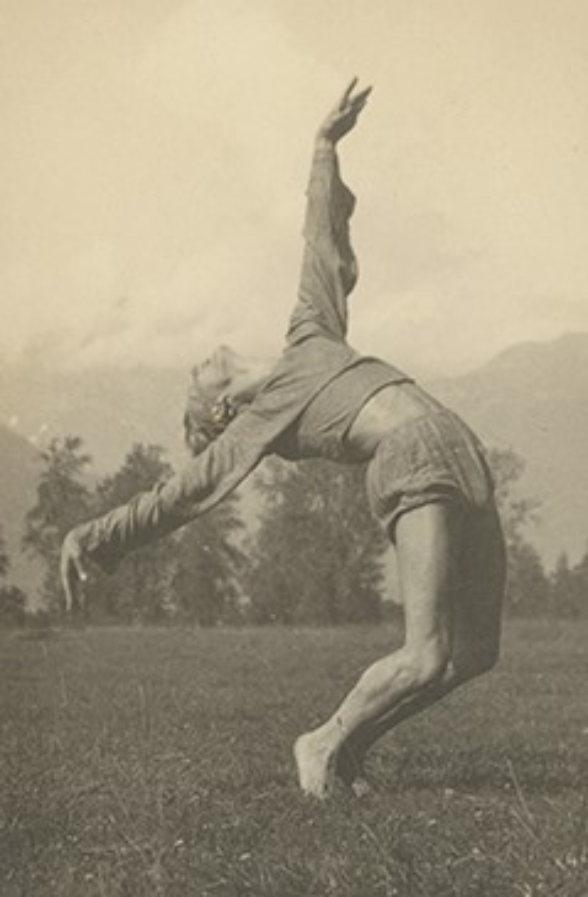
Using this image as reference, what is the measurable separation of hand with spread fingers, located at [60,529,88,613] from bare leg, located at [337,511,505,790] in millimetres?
677

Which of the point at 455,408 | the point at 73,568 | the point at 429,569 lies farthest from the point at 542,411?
the point at 73,568

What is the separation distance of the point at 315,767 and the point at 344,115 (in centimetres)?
152

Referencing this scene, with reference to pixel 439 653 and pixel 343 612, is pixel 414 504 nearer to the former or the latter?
pixel 439 653

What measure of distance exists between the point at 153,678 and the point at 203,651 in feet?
0.82

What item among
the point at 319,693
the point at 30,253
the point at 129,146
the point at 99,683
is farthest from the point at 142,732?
the point at 129,146

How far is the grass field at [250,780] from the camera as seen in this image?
2570mm

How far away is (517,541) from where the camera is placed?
4965 millimetres

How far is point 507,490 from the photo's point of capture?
450cm

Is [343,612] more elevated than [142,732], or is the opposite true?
[343,612]

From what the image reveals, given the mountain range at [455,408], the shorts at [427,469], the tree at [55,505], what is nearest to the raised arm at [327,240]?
the shorts at [427,469]

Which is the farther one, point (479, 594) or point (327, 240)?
point (327, 240)

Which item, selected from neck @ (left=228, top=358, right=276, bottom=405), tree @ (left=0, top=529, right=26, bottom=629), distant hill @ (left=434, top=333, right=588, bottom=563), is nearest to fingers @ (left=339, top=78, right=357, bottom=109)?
neck @ (left=228, top=358, right=276, bottom=405)

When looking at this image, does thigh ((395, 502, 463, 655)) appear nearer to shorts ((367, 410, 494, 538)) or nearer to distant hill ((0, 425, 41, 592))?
shorts ((367, 410, 494, 538))

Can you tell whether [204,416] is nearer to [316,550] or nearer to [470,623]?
[470,623]
